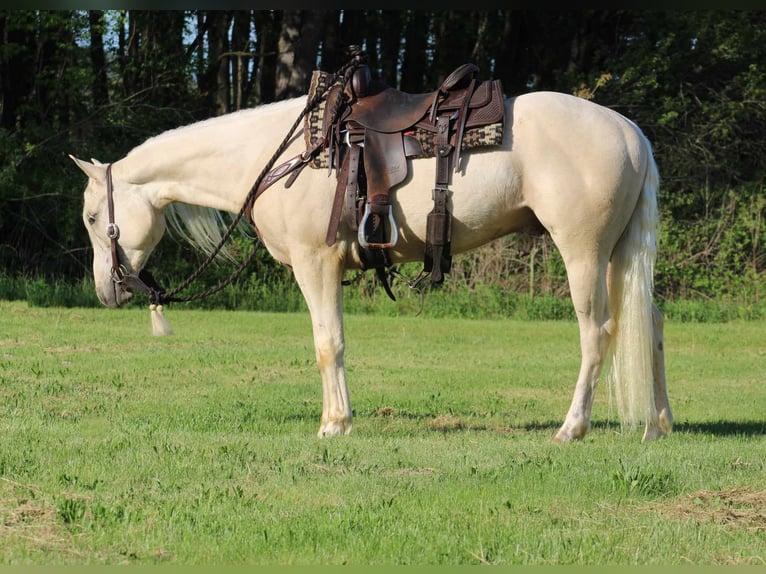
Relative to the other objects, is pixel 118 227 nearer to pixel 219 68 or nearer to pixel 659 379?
pixel 659 379

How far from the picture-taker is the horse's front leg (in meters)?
7.32

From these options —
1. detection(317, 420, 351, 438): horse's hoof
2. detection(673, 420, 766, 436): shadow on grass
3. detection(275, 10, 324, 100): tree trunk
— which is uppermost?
detection(275, 10, 324, 100): tree trunk

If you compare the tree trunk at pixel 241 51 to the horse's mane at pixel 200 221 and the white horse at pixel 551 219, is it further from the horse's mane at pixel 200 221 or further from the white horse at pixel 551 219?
the white horse at pixel 551 219

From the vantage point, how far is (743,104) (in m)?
21.2

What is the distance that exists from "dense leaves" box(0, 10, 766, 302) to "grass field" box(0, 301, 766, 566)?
27.1 ft

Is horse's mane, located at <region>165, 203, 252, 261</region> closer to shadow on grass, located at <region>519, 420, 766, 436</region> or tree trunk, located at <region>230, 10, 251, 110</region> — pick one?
shadow on grass, located at <region>519, 420, 766, 436</region>

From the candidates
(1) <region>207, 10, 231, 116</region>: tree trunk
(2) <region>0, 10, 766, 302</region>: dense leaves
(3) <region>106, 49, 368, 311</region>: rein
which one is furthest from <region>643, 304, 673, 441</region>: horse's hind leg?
(1) <region>207, 10, 231, 116</region>: tree trunk

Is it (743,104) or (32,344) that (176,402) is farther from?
(743,104)

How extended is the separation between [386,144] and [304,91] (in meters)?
13.1

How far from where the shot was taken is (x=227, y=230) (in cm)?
805

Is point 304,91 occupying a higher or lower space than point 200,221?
higher

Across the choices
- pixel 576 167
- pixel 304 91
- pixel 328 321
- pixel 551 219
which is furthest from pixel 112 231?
pixel 304 91

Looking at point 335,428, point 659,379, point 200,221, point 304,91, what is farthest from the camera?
point 304,91

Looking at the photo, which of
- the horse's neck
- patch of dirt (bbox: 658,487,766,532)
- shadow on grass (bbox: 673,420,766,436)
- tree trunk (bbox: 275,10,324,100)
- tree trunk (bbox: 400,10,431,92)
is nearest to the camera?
patch of dirt (bbox: 658,487,766,532)
